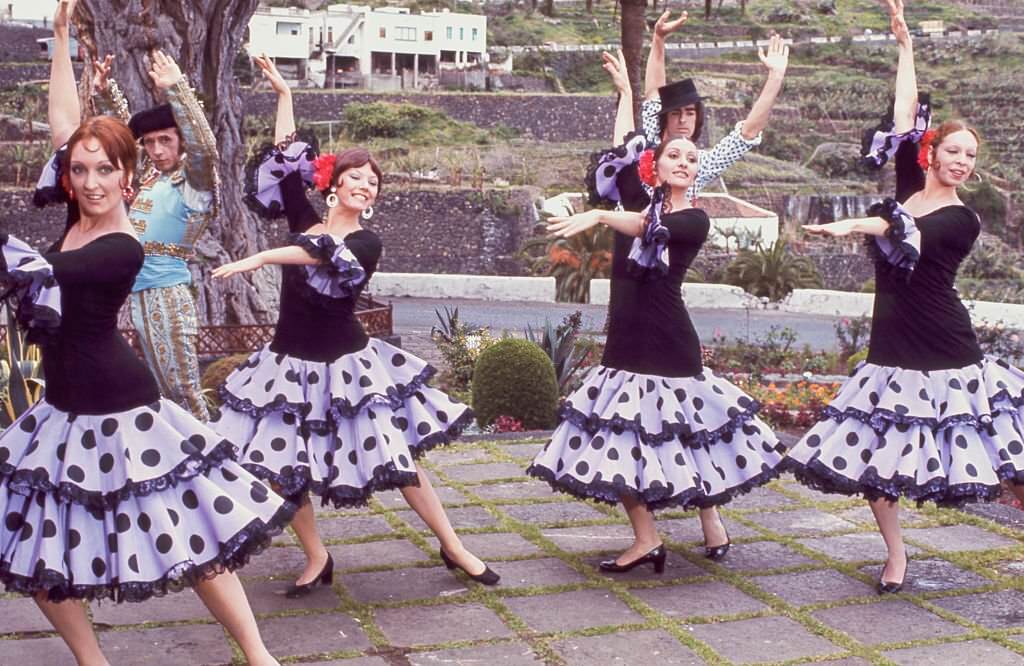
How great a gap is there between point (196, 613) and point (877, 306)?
3390 millimetres

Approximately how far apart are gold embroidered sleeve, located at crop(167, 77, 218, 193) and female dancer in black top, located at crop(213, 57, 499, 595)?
68cm

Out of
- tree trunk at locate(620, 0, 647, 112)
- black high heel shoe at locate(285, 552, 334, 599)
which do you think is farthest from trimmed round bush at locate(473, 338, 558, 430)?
tree trunk at locate(620, 0, 647, 112)

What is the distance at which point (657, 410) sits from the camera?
6496 millimetres

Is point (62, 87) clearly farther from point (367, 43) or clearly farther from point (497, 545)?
point (367, 43)

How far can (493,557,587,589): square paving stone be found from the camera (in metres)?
6.49

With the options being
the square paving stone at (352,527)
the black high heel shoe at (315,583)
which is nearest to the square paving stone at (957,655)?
the black high heel shoe at (315,583)

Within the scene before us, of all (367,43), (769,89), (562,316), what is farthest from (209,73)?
(367,43)

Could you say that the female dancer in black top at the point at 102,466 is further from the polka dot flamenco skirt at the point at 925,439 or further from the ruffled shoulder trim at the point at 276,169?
the polka dot flamenco skirt at the point at 925,439

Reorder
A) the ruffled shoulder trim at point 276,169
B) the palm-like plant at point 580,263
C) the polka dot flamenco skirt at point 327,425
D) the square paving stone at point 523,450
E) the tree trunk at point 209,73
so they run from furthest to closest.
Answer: the palm-like plant at point 580,263 → the tree trunk at point 209,73 → the square paving stone at point 523,450 → the ruffled shoulder trim at point 276,169 → the polka dot flamenco skirt at point 327,425

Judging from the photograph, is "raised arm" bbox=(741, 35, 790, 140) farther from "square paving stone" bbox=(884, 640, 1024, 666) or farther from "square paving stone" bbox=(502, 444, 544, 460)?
"square paving stone" bbox=(502, 444, 544, 460)

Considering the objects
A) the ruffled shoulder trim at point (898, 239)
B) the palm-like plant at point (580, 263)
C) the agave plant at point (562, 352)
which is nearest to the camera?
the ruffled shoulder trim at point (898, 239)

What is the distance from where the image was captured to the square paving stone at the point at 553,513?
301 inches

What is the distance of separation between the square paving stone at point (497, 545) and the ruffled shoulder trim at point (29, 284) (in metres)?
2.92

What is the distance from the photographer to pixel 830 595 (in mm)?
6348
